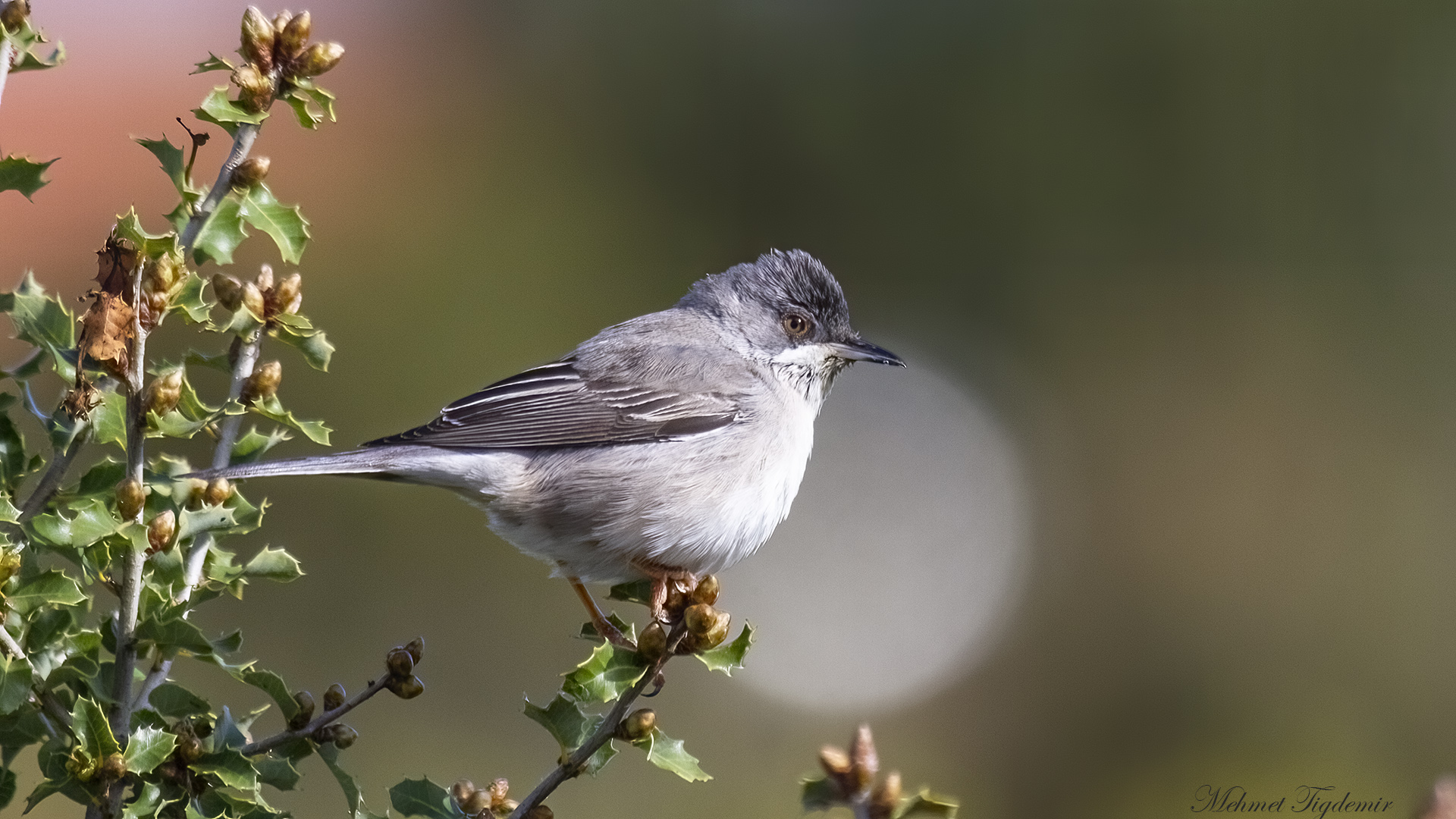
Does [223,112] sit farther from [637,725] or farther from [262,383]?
[637,725]

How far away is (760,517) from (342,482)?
3.23m

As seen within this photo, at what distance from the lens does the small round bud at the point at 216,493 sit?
1701mm

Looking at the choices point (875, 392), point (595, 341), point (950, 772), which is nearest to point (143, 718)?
point (595, 341)

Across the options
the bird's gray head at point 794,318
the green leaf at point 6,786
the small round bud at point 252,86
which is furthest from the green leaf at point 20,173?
the bird's gray head at point 794,318

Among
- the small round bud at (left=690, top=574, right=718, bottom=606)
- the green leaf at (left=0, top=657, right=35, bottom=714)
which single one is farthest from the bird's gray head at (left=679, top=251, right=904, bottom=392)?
the green leaf at (left=0, top=657, right=35, bottom=714)

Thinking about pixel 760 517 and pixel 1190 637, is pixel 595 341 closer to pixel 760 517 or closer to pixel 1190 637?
pixel 760 517

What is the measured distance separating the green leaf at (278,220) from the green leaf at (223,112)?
0.40 feet

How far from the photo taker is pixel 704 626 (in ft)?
5.74

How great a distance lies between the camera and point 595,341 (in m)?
3.44

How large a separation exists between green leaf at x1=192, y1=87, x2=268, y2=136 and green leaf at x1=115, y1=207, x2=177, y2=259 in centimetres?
18

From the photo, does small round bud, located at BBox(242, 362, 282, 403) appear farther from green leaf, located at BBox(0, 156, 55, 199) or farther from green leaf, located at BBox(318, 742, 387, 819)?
green leaf, located at BBox(318, 742, 387, 819)

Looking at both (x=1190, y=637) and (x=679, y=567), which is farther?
(x=1190, y=637)

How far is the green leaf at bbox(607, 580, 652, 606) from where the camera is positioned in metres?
2.75

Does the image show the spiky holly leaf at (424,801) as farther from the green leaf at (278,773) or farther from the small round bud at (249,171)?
the small round bud at (249,171)
